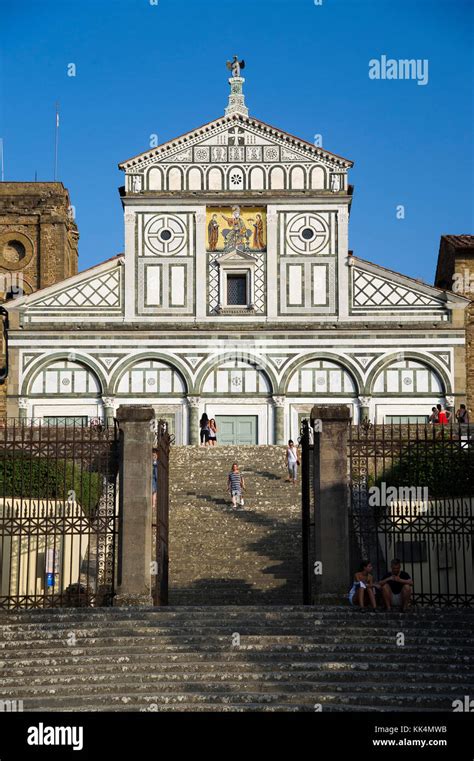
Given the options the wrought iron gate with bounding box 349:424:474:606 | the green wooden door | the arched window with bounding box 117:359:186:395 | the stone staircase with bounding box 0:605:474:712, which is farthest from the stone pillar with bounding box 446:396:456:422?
the stone staircase with bounding box 0:605:474:712

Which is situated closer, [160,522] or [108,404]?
[160,522]

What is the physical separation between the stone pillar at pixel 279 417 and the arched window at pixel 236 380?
49 cm

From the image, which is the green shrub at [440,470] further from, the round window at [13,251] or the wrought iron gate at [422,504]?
the round window at [13,251]

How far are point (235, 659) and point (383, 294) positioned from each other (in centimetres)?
3073

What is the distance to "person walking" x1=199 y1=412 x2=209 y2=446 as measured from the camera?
44.7 meters

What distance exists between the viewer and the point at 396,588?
2167 cm

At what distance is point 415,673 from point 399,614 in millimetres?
2271

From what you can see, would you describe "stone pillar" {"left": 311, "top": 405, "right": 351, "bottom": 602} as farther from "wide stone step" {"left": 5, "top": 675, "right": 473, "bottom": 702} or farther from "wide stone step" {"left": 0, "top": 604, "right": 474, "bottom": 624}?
"wide stone step" {"left": 5, "top": 675, "right": 473, "bottom": 702}

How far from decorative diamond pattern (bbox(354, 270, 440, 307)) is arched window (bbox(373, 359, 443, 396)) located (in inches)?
83.1

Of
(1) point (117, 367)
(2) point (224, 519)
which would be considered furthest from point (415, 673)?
(1) point (117, 367)

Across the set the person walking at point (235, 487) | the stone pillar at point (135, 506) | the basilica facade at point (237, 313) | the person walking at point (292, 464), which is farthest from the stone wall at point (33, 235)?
the stone pillar at point (135, 506)

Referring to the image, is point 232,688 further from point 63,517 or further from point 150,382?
point 150,382

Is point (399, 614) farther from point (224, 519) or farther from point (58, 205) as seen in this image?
point (58, 205)

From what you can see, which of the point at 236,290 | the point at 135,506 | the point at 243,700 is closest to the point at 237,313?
the point at 236,290
